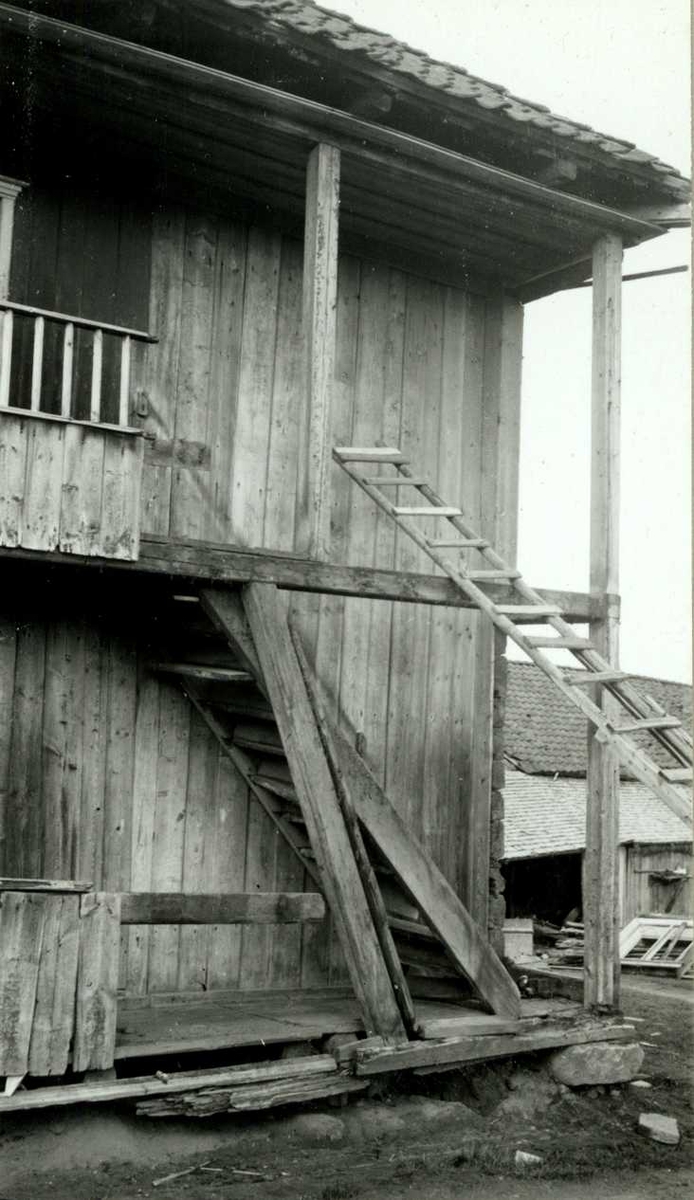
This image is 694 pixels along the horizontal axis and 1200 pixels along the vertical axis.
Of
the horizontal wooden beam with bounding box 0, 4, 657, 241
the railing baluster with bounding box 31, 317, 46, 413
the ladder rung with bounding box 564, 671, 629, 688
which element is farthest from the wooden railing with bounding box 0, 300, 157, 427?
the ladder rung with bounding box 564, 671, 629, 688

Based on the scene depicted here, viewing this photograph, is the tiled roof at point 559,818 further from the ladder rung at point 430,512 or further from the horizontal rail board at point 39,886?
the horizontal rail board at point 39,886

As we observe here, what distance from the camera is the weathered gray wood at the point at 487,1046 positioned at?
260 inches

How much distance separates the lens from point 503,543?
9.09m

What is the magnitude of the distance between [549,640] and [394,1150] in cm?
297

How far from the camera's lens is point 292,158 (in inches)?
287

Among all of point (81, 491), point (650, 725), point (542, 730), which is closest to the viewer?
point (81, 491)

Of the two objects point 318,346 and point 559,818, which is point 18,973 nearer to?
point 318,346

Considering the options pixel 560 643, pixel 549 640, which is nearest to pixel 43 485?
pixel 549 640

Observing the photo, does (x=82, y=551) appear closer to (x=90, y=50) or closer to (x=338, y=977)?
(x=90, y=50)

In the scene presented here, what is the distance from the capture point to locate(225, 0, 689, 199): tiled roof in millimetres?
6539

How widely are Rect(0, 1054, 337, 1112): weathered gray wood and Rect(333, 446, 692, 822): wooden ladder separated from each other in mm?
2394

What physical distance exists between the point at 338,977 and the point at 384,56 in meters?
5.94

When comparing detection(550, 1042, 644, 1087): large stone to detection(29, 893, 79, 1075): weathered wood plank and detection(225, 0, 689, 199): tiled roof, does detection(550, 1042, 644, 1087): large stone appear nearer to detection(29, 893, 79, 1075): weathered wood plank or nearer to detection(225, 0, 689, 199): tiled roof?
detection(29, 893, 79, 1075): weathered wood plank

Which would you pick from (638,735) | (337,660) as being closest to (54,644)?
(337,660)
